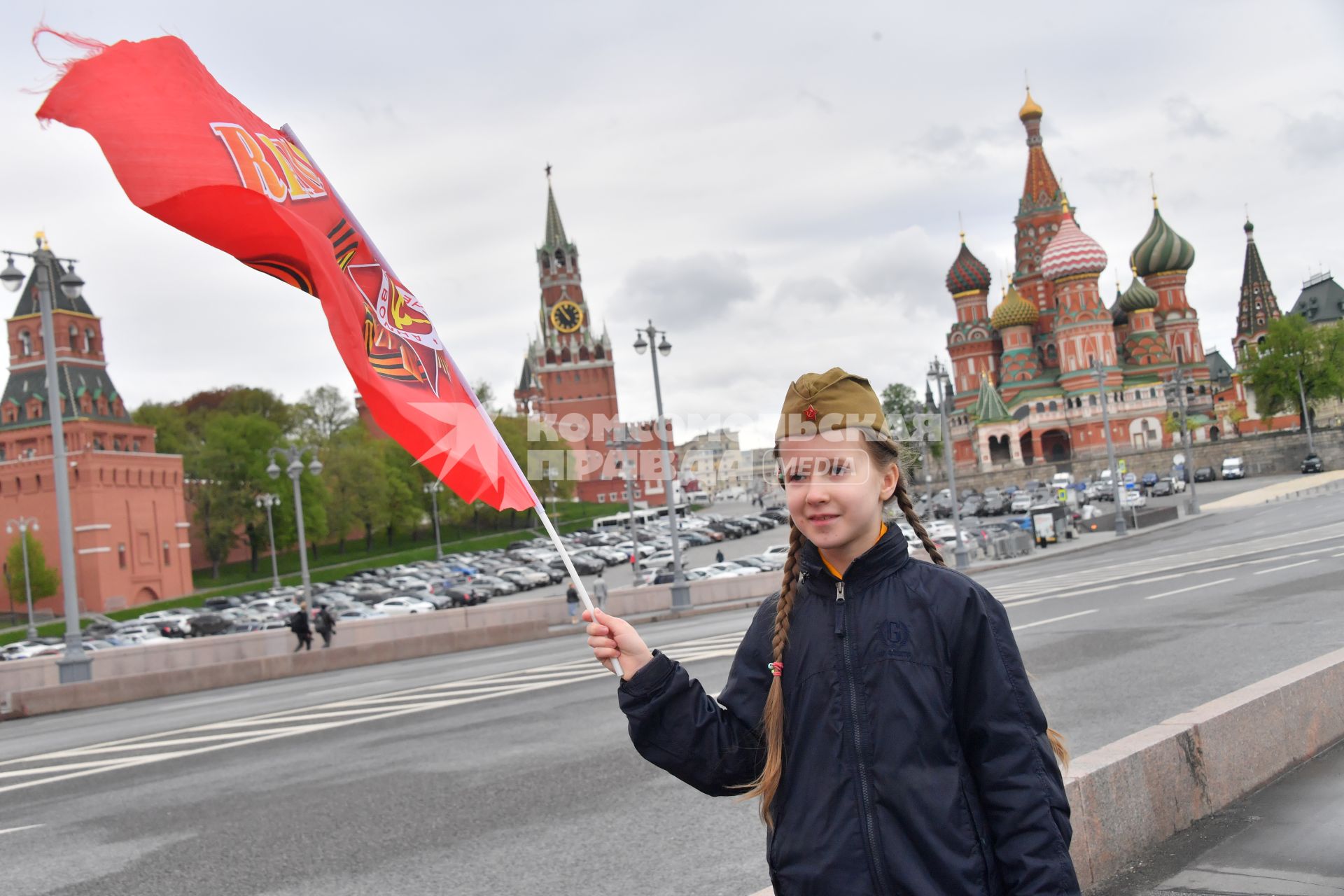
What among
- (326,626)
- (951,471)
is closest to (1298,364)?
(951,471)

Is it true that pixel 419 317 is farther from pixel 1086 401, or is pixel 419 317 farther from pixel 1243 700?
pixel 1086 401

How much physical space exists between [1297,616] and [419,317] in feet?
44.5

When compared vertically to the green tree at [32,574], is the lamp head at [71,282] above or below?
above

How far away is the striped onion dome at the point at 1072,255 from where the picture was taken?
105812 millimetres

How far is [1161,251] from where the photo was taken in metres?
116

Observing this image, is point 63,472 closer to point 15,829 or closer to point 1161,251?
point 15,829

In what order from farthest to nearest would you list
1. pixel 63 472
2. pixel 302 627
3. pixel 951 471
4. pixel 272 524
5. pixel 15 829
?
1. pixel 272 524
2. pixel 951 471
3. pixel 302 627
4. pixel 63 472
5. pixel 15 829

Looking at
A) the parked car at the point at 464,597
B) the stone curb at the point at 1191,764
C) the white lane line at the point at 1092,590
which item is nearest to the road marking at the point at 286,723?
the white lane line at the point at 1092,590

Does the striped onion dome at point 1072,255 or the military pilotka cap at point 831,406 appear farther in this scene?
the striped onion dome at point 1072,255

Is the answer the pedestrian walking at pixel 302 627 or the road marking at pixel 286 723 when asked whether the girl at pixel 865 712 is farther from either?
the pedestrian walking at pixel 302 627

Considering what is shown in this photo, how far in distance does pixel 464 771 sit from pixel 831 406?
788 cm

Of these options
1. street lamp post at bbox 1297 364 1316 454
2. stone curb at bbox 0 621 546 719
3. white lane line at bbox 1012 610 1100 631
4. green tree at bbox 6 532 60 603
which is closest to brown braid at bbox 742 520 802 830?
white lane line at bbox 1012 610 1100 631

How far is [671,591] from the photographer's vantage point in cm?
3638

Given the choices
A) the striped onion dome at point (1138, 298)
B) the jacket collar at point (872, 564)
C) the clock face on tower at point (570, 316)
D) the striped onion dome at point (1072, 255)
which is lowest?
the jacket collar at point (872, 564)
